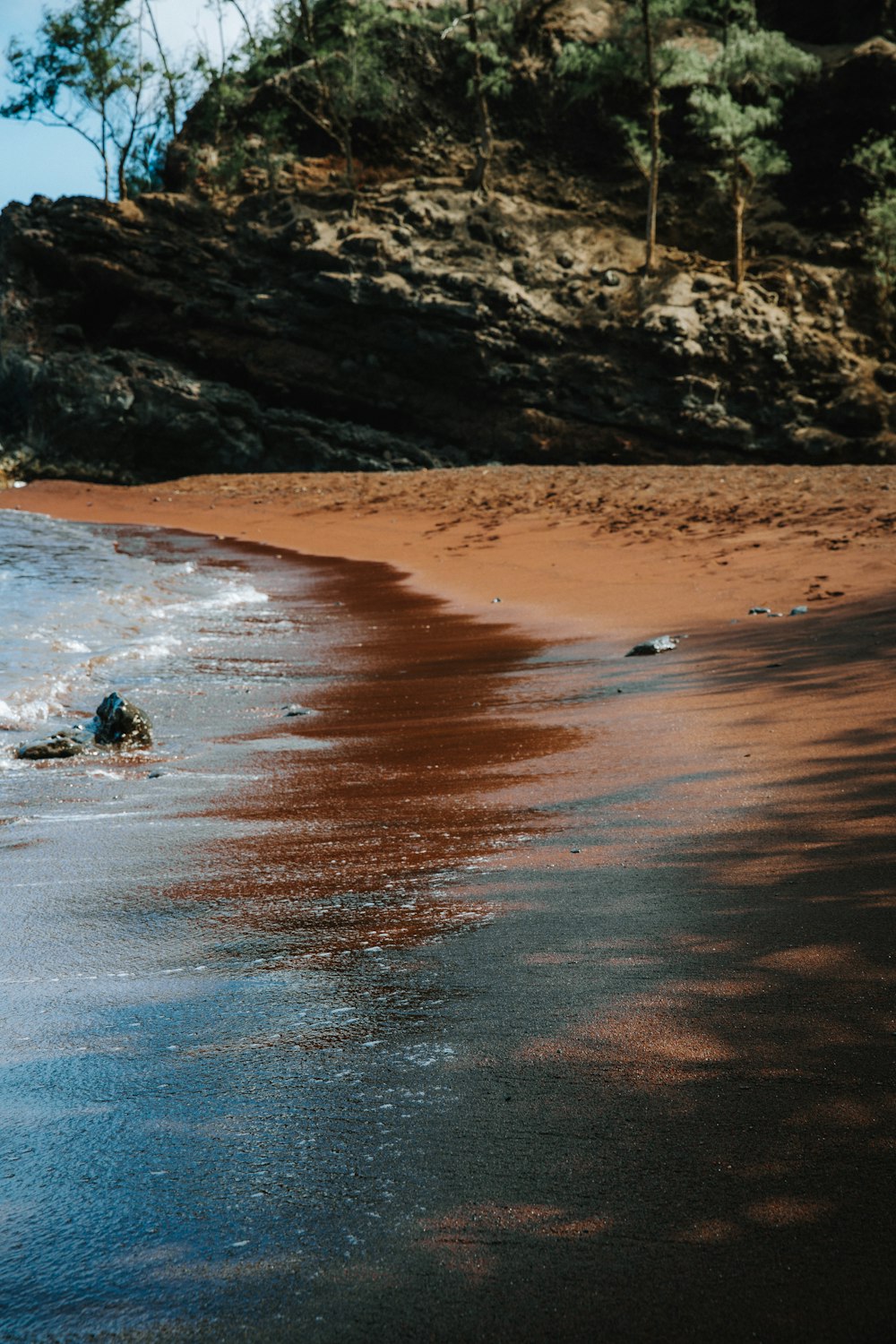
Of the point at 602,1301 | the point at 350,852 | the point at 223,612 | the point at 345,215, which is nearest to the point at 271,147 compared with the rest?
the point at 345,215

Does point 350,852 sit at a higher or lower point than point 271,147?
lower

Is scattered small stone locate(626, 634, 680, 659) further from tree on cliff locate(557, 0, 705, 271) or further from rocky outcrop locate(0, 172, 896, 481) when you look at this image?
tree on cliff locate(557, 0, 705, 271)

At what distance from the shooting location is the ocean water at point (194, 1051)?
1.46 metres

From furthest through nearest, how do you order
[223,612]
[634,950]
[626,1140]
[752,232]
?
[752,232] → [223,612] → [634,950] → [626,1140]

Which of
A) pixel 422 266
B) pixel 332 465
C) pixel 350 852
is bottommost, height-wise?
pixel 350 852

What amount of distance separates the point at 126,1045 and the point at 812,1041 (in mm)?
1328

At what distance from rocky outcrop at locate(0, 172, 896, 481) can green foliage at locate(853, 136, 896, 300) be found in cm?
74

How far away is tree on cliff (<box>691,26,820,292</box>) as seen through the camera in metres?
28.5

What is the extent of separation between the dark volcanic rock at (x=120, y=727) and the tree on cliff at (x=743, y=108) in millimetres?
27642

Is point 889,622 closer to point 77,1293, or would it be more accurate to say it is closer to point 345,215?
point 77,1293

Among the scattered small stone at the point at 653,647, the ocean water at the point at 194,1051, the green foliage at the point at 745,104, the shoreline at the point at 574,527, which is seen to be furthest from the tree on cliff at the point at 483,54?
the ocean water at the point at 194,1051

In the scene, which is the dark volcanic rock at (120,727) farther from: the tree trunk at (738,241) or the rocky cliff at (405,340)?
the tree trunk at (738,241)

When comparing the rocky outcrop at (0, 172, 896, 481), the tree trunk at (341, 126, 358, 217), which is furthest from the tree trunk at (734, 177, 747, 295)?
the tree trunk at (341, 126, 358, 217)

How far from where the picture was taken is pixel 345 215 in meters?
30.5
